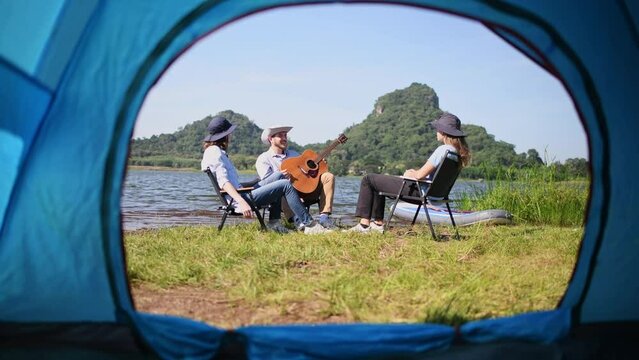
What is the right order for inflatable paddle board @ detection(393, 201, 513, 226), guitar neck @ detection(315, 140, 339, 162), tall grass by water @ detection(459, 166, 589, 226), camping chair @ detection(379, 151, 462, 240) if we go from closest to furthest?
camping chair @ detection(379, 151, 462, 240) → guitar neck @ detection(315, 140, 339, 162) → inflatable paddle board @ detection(393, 201, 513, 226) → tall grass by water @ detection(459, 166, 589, 226)

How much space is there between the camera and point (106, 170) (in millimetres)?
2346

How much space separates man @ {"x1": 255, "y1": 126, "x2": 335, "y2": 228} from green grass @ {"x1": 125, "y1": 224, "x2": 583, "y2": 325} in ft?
3.64

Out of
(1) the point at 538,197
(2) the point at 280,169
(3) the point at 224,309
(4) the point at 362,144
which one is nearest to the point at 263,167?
(2) the point at 280,169

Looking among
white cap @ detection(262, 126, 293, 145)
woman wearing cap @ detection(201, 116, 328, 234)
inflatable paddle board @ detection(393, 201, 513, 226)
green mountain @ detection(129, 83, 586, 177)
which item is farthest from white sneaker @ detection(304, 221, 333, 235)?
green mountain @ detection(129, 83, 586, 177)

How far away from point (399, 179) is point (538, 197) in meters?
3.44

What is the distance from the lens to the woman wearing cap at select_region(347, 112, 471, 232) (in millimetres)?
6148

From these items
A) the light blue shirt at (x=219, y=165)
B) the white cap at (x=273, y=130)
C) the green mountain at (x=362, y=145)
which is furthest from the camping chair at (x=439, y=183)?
the green mountain at (x=362, y=145)

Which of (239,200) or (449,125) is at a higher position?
(449,125)

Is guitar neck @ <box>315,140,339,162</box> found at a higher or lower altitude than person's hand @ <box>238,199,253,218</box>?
higher

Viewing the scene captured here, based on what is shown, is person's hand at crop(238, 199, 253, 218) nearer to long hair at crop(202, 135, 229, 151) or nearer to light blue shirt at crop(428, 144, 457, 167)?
long hair at crop(202, 135, 229, 151)

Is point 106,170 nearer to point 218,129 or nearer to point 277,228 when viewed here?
point 218,129

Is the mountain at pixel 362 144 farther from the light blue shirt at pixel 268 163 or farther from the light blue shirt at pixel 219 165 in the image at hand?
the light blue shirt at pixel 219 165

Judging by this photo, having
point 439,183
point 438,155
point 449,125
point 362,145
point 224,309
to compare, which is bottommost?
point 224,309

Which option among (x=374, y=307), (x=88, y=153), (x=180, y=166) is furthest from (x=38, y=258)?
(x=180, y=166)
